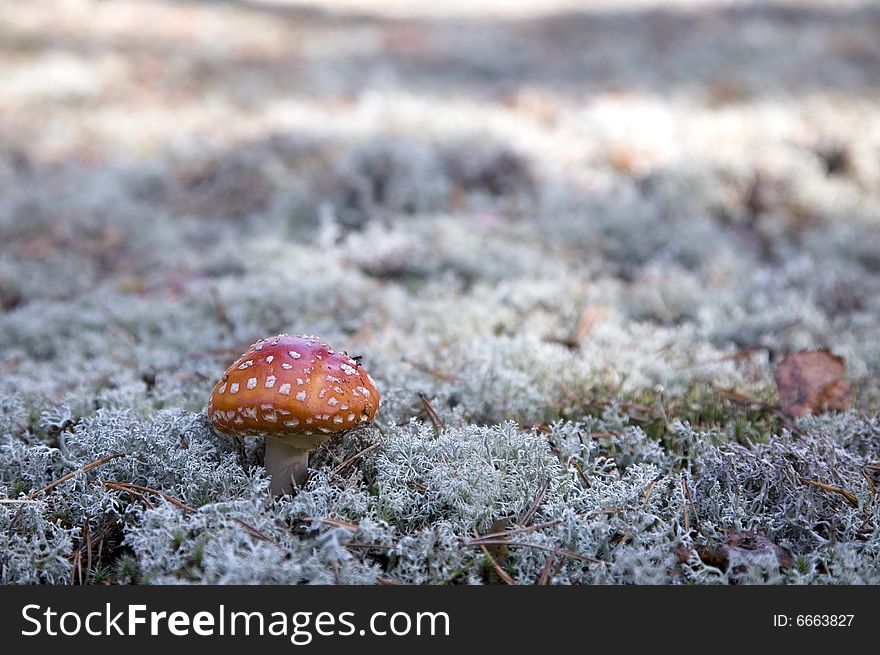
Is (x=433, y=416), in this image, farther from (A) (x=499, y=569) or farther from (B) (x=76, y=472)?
(B) (x=76, y=472)

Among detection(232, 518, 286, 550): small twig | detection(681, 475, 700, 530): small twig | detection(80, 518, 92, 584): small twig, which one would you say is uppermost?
detection(681, 475, 700, 530): small twig

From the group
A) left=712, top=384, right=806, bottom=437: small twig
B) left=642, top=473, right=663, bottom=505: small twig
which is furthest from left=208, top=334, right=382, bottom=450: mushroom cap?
left=712, top=384, right=806, bottom=437: small twig

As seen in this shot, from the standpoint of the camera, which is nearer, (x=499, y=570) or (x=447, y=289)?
(x=499, y=570)

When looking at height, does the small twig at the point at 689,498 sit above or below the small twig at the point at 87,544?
above

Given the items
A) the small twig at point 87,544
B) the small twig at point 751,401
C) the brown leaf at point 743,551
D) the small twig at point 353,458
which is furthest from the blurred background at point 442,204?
the brown leaf at point 743,551

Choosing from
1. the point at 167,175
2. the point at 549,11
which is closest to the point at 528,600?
the point at 167,175

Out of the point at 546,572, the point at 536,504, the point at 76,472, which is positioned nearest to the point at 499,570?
the point at 546,572

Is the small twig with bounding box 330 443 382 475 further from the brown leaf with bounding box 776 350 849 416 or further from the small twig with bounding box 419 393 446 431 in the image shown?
the brown leaf with bounding box 776 350 849 416

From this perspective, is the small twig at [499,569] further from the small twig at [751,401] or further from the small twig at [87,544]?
the small twig at [751,401]
